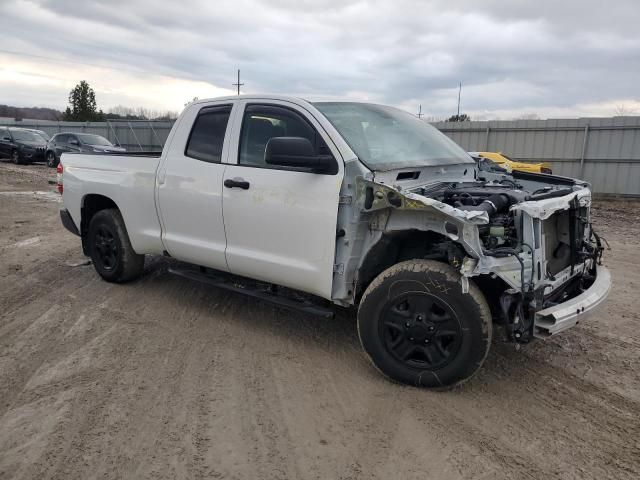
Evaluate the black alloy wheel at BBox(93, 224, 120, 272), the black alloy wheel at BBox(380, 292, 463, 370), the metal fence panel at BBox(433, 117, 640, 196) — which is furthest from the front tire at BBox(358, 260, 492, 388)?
the metal fence panel at BBox(433, 117, 640, 196)

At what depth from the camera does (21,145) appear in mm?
23891

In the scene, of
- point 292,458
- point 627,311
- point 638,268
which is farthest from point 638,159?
point 292,458

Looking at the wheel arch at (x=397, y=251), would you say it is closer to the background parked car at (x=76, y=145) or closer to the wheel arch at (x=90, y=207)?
the wheel arch at (x=90, y=207)

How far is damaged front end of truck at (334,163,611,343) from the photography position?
330 cm

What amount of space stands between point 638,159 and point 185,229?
16.1m

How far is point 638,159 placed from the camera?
16484 millimetres

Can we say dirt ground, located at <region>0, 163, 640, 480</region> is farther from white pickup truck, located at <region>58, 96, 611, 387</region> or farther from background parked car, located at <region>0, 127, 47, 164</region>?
background parked car, located at <region>0, 127, 47, 164</region>

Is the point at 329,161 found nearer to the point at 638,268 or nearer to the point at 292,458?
the point at 292,458

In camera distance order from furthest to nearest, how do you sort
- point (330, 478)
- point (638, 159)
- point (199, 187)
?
point (638, 159), point (199, 187), point (330, 478)

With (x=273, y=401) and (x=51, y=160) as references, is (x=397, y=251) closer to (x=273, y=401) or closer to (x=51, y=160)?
(x=273, y=401)

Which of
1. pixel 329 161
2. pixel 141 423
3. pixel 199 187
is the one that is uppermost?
pixel 329 161

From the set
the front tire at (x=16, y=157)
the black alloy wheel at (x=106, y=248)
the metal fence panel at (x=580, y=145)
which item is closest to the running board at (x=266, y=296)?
the black alloy wheel at (x=106, y=248)

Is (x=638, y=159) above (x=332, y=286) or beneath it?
above

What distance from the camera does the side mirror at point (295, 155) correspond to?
3713 millimetres
